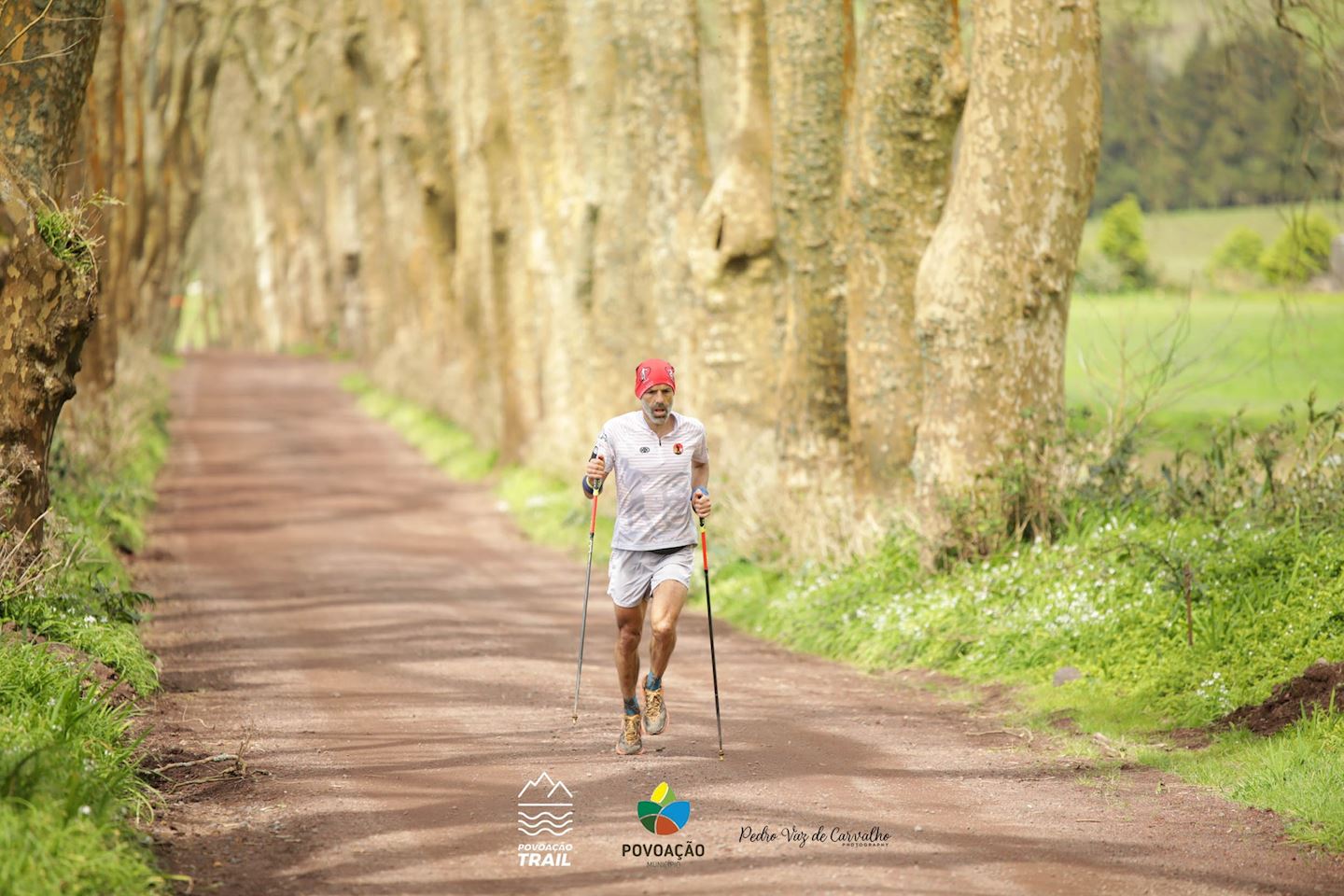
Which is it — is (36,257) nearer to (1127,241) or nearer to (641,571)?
(641,571)

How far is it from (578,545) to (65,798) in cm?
1348

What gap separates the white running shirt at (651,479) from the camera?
940cm

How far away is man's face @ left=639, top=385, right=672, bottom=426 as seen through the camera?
927 centimetres

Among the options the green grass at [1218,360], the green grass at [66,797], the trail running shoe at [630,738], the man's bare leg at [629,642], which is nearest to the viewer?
the green grass at [66,797]

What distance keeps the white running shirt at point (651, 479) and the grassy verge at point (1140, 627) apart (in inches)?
108

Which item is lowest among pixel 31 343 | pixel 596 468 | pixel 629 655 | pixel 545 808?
pixel 545 808

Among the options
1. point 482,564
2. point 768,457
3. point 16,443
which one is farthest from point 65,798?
point 482,564

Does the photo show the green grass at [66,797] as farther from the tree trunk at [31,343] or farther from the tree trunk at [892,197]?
the tree trunk at [892,197]

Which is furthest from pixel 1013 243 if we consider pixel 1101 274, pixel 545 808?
pixel 1101 274

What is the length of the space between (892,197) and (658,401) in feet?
19.3

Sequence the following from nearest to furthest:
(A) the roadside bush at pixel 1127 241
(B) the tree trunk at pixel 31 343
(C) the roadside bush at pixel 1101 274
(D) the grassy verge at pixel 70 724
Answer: (D) the grassy verge at pixel 70 724 → (B) the tree trunk at pixel 31 343 → (C) the roadside bush at pixel 1101 274 → (A) the roadside bush at pixel 1127 241

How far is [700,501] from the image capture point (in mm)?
9398

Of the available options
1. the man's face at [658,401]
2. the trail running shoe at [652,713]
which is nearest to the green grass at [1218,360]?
the man's face at [658,401]

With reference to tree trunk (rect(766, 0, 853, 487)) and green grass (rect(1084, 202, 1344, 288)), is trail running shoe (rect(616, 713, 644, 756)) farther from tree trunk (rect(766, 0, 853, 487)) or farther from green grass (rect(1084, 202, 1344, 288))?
green grass (rect(1084, 202, 1344, 288))
